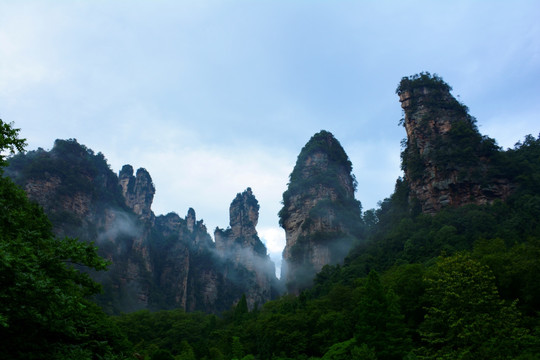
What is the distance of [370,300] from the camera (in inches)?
1118

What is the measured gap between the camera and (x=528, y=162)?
5962 centimetres

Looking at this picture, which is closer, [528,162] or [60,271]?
[60,271]

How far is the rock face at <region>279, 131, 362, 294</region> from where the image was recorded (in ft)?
271

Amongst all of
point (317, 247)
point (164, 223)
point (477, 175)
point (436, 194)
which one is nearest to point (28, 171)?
point (164, 223)

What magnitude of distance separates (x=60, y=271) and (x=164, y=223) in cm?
12574

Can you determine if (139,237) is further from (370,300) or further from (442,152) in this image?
(370,300)

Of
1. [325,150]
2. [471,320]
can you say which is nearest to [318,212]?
[325,150]

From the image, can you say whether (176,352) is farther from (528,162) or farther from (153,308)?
(528,162)

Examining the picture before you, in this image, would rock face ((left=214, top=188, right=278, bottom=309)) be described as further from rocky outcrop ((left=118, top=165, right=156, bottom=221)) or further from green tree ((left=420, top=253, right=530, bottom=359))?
green tree ((left=420, top=253, right=530, bottom=359))

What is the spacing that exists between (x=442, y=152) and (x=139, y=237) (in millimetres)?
78370

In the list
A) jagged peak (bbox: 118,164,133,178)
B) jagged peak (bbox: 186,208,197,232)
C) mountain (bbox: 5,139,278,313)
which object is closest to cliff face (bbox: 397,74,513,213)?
mountain (bbox: 5,139,278,313)

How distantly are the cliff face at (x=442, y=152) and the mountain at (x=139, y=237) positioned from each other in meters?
64.1

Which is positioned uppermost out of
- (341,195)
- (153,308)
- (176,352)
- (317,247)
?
(341,195)

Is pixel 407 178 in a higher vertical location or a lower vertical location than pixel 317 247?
higher
